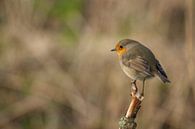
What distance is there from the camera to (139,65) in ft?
16.4

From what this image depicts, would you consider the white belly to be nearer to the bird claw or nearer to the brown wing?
the brown wing

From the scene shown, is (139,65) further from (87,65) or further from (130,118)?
(87,65)

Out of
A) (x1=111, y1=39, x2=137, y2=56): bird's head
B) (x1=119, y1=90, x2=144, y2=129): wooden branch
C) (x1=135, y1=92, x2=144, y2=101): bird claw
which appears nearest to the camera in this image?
(x1=119, y1=90, x2=144, y2=129): wooden branch

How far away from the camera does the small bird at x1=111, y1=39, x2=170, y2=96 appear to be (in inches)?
196

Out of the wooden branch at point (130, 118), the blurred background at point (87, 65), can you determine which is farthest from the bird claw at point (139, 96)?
the blurred background at point (87, 65)

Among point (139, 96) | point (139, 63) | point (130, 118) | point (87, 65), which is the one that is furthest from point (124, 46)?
point (87, 65)

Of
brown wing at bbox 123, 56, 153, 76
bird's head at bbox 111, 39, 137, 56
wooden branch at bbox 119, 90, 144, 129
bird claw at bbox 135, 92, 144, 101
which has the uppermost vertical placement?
bird's head at bbox 111, 39, 137, 56

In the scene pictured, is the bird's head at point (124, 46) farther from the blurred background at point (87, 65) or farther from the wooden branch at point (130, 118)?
the blurred background at point (87, 65)

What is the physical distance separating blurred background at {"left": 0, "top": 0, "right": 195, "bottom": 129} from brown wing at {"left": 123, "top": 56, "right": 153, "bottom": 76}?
5.66 feet

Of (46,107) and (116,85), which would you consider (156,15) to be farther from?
(46,107)

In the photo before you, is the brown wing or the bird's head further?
the bird's head

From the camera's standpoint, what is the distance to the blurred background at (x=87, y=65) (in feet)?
24.9

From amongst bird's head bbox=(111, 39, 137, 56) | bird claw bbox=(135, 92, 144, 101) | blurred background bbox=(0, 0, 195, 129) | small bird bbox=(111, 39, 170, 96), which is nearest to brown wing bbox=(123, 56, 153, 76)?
small bird bbox=(111, 39, 170, 96)

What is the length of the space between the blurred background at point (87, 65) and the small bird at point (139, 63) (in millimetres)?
1668
